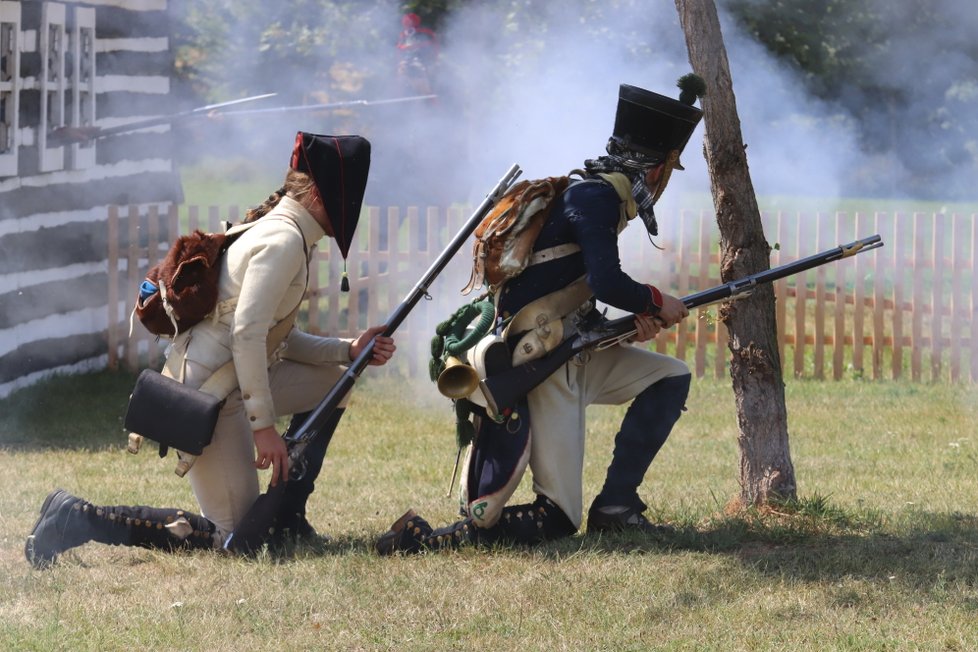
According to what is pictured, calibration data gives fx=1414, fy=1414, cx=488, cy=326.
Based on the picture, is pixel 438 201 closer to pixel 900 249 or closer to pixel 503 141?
pixel 503 141

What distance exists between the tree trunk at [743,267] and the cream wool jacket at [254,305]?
183 cm

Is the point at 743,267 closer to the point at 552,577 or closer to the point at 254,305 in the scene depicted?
the point at 552,577

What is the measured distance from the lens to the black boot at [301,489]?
19.1ft

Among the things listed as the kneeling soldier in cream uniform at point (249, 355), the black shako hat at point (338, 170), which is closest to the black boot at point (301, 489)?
the kneeling soldier in cream uniform at point (249, 355)

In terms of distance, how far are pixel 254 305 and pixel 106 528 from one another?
113cm

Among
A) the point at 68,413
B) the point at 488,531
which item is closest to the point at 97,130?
the point at 68,413

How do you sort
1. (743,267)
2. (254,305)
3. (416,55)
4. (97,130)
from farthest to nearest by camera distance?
(416,55), (97,130), (743,267), (254,305)

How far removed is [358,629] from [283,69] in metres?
23.9

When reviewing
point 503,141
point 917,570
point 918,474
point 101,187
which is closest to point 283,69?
point 503,141

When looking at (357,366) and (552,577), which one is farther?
(357,366)

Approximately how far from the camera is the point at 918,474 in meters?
7.56

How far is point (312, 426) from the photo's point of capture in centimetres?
564

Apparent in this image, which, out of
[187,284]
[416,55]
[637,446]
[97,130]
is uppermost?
[416,55]

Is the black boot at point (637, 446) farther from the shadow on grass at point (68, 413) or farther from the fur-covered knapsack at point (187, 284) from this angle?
the shadow on grass at point (68, 413)
